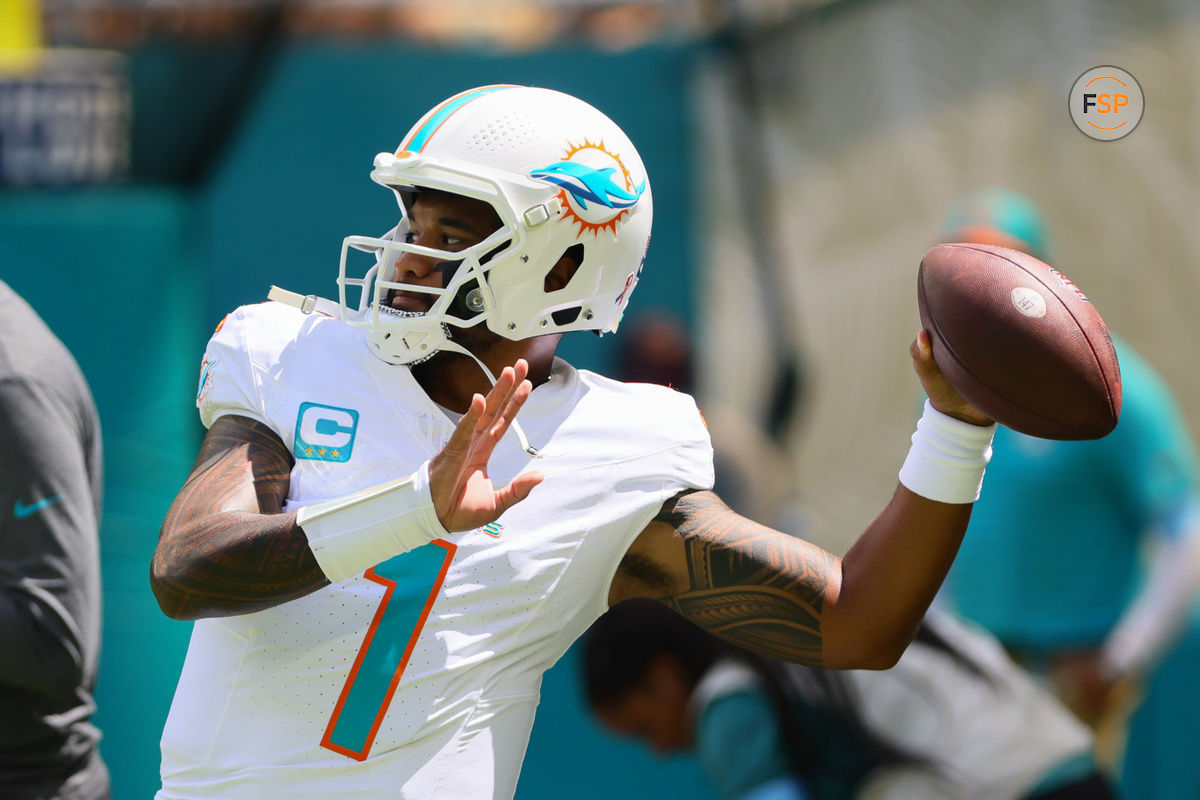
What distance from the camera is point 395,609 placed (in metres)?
2.08

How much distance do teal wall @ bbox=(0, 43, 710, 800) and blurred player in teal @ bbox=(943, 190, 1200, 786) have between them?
175 cm

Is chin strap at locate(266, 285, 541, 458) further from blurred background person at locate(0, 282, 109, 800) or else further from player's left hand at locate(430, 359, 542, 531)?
blurred background person at locate(0, 282, 109, 800)

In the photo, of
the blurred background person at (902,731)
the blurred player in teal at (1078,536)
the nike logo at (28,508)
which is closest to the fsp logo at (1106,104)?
the blurred player in teal at (1078,536)

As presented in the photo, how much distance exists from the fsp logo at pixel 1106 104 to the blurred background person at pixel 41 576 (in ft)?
7.79

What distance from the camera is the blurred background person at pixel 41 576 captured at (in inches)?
95.1

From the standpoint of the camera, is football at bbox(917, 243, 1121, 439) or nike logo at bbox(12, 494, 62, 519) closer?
football at bbox(917, 243, 1121, 439)

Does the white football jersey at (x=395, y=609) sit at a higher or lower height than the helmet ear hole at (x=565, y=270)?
lower

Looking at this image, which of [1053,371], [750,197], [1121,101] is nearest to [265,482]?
[1053,371]

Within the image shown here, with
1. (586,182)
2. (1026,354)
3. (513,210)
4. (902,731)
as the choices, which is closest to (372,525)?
(513,210)

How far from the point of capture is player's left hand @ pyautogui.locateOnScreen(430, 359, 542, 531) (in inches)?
73.9

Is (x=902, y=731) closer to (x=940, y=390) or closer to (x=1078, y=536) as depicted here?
(x=940, y=390)

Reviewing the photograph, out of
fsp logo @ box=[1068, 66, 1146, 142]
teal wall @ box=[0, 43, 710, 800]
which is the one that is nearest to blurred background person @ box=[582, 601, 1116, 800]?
fsp logo @ box=[1068, 66, 1146, 142]

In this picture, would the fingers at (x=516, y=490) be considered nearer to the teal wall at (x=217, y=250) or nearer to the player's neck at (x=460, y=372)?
the player's neck at (x=460, y=372)

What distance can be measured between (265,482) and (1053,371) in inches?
41.8
